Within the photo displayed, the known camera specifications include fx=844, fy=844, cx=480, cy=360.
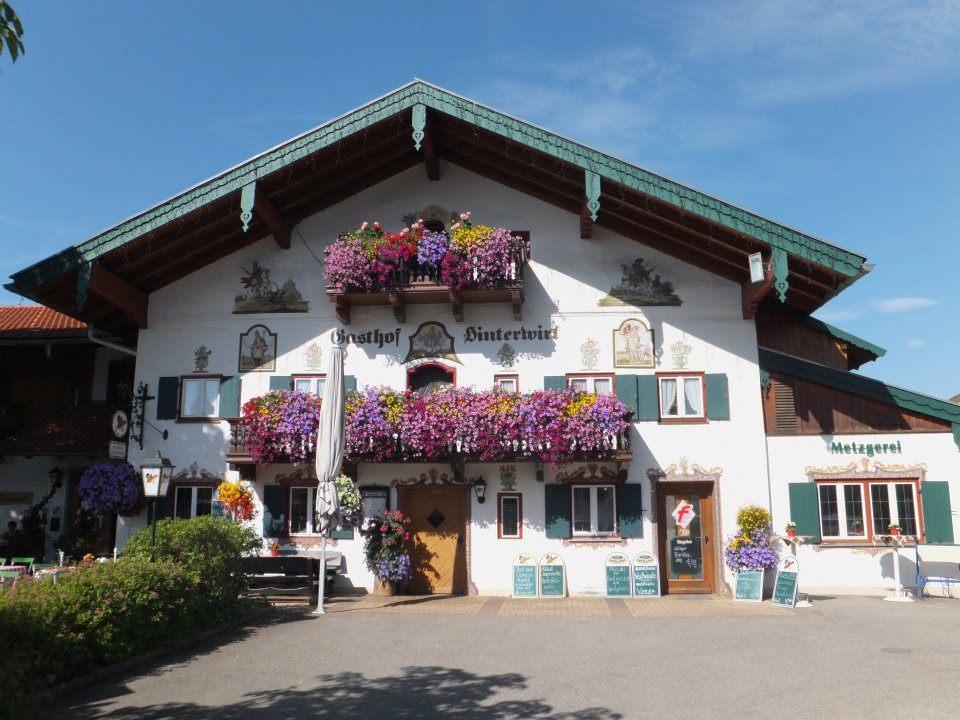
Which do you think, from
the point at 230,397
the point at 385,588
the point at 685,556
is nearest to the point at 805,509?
the point at 685,556

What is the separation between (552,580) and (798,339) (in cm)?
680

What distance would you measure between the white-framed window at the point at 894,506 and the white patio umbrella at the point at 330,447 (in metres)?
9.62

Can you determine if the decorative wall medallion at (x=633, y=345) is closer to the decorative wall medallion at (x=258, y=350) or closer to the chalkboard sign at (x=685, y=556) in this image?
the chalkboard sign at (x=685, y=556)

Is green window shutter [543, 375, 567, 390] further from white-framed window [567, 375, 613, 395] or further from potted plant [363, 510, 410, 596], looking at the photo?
potted plant [363, 510, 410, 596]

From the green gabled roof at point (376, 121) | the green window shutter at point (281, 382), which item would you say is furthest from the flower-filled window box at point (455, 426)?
the green gabled roof at point (376, 121)

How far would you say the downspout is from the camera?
56.4ft

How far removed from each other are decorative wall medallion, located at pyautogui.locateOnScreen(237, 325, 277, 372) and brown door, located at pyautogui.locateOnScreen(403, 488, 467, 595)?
12.5 feet

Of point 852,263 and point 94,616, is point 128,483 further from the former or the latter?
point 852,263

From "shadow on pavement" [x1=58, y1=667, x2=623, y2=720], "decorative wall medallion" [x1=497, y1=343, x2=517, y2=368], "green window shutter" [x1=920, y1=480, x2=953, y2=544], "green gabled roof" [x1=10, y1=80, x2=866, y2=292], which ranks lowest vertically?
"shadow on pavement" [x1=58, y1=667, x2=623, y2=720]

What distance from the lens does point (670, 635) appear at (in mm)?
11219

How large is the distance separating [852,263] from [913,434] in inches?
138

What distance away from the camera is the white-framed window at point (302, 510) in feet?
53.4

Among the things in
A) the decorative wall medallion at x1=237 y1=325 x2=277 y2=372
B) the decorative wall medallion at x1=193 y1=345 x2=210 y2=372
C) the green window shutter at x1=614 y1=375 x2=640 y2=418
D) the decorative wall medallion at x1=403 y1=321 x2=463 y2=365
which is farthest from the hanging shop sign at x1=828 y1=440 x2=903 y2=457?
the decorative wall medallion at x1=193 y1=345 x2=210 y2=372

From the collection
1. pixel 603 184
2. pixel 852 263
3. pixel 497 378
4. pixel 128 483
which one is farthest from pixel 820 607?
pixel 128 483
